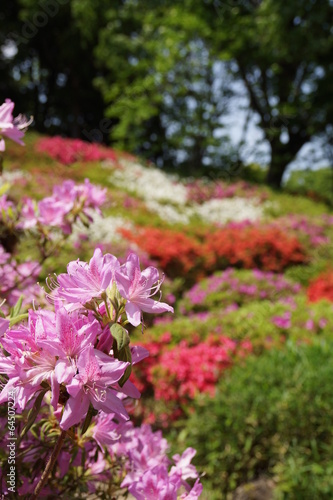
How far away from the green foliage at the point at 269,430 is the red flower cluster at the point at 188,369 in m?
0.52

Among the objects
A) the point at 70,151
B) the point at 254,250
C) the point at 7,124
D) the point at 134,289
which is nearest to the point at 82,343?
A: the point at 134,289

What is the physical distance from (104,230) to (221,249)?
225 cm

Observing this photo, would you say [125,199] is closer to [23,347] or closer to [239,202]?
[239,202]

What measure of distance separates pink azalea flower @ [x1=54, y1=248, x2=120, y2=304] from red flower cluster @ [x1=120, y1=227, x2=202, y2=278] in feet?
21.5

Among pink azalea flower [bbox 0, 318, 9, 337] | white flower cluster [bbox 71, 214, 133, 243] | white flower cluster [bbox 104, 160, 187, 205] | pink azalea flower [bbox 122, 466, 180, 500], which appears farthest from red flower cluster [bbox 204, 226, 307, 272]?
pink azalea flower [bbox 0, 318, 9, 337]

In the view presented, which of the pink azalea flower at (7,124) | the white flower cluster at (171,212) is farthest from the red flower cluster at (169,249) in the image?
the pink azalea flower at (7,124)

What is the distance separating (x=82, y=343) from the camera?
78cm

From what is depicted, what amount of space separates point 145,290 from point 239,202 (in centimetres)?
1313

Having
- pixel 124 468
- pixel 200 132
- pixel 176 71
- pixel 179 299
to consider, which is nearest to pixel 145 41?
pixel 176 71

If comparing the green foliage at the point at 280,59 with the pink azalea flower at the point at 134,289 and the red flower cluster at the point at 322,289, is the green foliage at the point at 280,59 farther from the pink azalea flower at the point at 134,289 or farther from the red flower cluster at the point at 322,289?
the pink azalea flower at the point at 134,289

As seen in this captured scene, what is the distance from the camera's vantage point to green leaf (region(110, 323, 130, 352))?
77cm

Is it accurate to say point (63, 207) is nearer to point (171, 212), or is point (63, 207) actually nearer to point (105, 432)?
point (105, 432)

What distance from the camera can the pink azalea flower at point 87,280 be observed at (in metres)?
0.83

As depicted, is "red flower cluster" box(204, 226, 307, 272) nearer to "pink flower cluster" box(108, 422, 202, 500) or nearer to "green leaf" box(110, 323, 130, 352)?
"pink flower cluster" box(108, 422, 202, 500)
